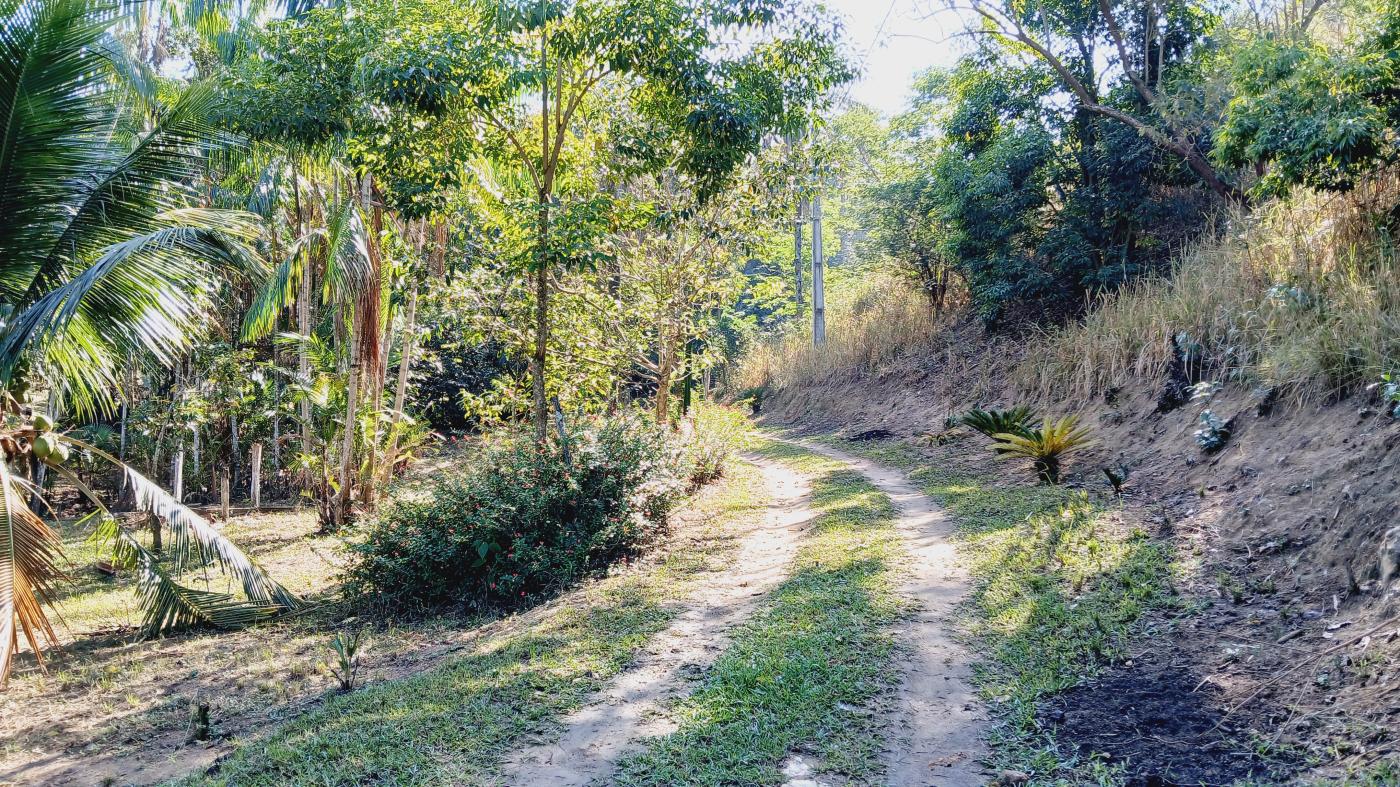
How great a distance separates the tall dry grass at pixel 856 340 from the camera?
66.2 ft

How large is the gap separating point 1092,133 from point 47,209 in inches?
598

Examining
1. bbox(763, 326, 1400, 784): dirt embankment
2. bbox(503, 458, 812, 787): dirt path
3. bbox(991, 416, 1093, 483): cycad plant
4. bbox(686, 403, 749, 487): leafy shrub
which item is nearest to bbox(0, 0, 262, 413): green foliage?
bbox(503, 458, 812, 787): dirt path

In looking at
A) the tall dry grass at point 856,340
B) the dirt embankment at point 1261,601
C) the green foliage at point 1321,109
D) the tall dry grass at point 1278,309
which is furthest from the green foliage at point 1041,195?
the dirt embankment at point 1261,601

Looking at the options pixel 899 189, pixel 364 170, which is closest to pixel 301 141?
pixel 364 170

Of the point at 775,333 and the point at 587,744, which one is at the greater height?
the point at 775,333

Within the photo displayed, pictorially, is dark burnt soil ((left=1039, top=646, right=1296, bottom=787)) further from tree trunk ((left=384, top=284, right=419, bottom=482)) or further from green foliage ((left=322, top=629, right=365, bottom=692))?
tree trunk ((left=384, top=284, right=419, bottom=482))

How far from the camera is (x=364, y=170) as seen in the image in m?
7.70

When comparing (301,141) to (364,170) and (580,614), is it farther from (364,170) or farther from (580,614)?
(580,614)

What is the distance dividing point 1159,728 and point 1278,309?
5.85 m

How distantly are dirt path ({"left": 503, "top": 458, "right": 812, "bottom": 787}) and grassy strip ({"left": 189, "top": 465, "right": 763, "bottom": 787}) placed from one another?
6.0 inches

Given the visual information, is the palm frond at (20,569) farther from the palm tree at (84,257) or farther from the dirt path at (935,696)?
the dirt path at (935,696)

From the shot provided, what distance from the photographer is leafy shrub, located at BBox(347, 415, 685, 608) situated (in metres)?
7.38

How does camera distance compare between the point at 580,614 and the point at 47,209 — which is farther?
the point at 580,614

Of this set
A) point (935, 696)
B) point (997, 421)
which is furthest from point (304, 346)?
point (935, 696)
